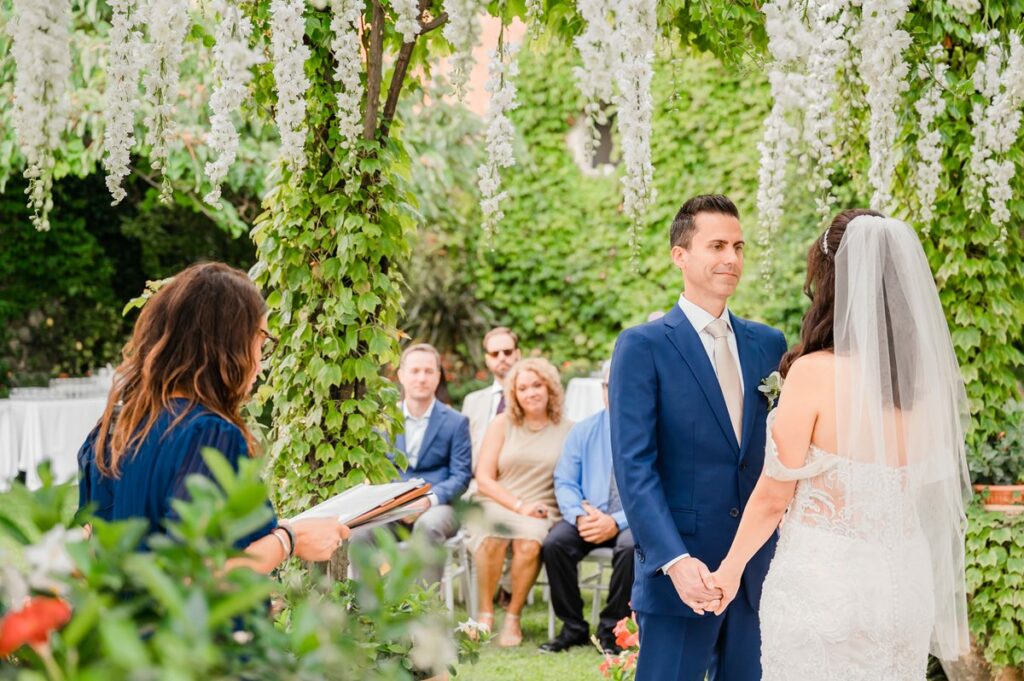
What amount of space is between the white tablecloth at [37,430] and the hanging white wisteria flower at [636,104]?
263 inches

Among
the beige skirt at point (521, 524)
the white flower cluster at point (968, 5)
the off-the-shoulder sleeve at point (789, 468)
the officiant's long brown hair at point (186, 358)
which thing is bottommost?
the beige skirt at point (521, 524)

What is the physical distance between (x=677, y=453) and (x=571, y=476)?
9.43 ft

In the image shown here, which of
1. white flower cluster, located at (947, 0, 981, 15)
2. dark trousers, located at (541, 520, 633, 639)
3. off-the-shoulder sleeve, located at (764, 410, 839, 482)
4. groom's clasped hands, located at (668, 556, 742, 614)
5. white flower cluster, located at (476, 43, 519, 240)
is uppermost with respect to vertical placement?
white flower cluster, located at (947, 0, 981, 15)

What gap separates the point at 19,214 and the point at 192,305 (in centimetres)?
1082

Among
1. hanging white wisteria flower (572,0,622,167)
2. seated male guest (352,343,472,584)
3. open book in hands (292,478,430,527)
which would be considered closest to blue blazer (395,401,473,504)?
seated male guest (352,343,472,584)

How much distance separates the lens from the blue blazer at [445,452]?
5.95m

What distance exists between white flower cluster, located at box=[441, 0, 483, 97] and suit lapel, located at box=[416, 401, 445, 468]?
3231mm

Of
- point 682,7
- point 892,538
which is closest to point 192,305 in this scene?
point 892,538

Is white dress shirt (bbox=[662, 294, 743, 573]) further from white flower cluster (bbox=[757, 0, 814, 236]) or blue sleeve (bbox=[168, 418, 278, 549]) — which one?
blue sleeve (bbox=[168, 418, 278, 549])

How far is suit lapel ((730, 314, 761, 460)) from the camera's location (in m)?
2.91

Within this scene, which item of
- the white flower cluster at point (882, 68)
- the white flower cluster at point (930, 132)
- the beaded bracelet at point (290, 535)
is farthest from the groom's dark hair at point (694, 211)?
the beaded bracelet at point (290, 535)

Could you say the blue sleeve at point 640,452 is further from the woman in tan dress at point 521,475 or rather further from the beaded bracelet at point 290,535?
the woman in tan dress at point 521,475

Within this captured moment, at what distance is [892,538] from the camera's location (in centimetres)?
251

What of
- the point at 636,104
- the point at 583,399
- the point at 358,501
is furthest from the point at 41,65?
the point at 583,399
